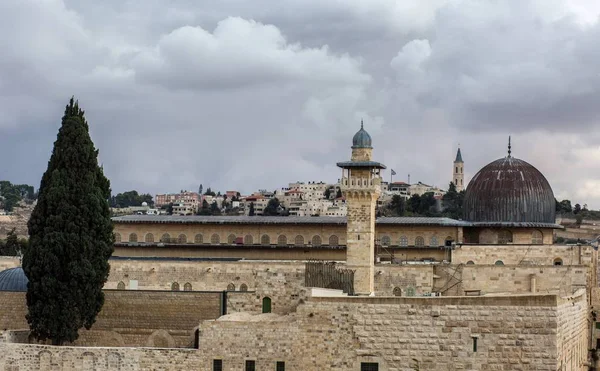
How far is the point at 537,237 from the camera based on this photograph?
53.5 meters

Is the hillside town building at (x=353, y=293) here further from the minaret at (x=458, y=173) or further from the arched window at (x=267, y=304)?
the minaret at (x=458, y=173)


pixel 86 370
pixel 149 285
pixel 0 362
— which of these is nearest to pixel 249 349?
pixel 86 370

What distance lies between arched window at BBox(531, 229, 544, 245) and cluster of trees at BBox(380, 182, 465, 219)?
4876cm

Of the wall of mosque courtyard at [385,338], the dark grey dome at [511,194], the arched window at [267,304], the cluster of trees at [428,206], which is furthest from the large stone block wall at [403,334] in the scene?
the cluster of trees at [428,206]

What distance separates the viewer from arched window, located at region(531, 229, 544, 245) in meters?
53.4

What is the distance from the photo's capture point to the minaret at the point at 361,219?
147 feet

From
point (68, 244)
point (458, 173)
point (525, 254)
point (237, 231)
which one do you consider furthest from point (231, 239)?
point (458, 173)

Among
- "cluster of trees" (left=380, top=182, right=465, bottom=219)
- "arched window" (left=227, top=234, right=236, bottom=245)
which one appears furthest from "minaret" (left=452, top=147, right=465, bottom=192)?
"arched window" (left=227, top=234, right=236, bottom=245)

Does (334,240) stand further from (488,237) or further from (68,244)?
(68,244)

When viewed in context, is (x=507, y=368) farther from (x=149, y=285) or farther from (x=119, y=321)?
(x=149, y=285)

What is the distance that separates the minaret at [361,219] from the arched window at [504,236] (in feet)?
33.9

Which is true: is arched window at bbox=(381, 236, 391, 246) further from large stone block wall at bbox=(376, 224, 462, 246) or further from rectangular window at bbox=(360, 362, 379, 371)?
rectangular window at bbox=(360, 362, 379, 371)

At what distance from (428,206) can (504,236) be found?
200 feet

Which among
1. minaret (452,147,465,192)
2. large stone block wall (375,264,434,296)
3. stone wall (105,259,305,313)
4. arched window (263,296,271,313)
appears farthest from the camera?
minaret (452,147,465,192)
